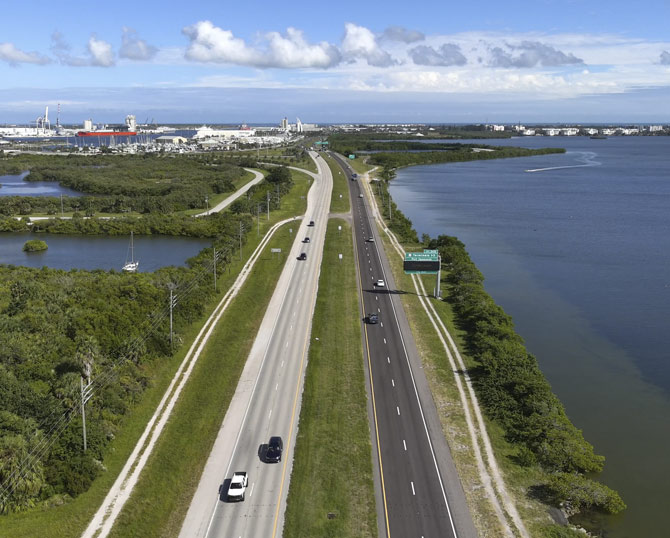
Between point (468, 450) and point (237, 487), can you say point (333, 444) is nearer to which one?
point (237, 487)

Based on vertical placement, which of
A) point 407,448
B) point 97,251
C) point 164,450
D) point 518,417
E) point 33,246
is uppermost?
point 33,246

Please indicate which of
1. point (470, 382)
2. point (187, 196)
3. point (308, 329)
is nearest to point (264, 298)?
point (308, 329)

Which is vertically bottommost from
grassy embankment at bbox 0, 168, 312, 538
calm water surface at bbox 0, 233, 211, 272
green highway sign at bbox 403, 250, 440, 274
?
grassy embankment at bbox 0, 168, 312, 538

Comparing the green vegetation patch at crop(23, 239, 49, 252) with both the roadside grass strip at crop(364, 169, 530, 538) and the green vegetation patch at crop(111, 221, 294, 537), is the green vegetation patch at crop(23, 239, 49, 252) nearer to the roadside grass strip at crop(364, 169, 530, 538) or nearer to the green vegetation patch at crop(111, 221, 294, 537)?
the green vegetation patch at crop(111, 221, 294, 537)

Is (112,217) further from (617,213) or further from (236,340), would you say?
(617,213)

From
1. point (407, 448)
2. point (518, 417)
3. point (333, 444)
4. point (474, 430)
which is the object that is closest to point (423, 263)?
point (518, 417)

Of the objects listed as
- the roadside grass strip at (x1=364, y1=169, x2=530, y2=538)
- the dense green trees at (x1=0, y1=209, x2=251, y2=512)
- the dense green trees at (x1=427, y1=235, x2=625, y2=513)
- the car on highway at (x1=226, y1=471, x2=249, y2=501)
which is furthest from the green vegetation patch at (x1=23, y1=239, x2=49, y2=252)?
the car on highway at (x1=226, y1=471, x2=249, y2=501)

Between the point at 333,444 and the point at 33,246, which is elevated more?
the point at 33,246
